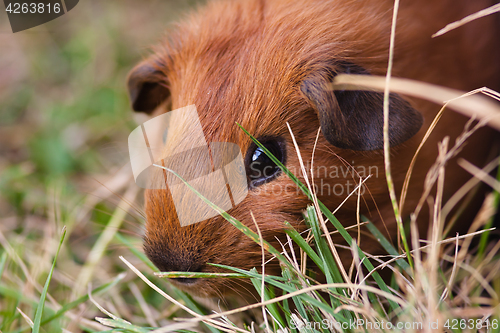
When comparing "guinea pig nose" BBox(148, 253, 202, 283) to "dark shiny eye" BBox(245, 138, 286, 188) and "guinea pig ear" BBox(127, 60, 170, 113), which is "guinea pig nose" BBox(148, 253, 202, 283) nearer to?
"dark shiny eye" BBox(245, 138, 286, 188)

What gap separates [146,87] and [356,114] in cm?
149

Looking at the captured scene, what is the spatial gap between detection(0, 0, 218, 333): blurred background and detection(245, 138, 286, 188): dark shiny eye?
749 millimetres

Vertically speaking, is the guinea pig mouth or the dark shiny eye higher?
the dark shiny eye

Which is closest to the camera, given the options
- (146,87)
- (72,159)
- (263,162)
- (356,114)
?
(356,114)

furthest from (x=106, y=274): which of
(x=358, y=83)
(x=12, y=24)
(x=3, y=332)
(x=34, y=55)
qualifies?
(x=12, y=24)

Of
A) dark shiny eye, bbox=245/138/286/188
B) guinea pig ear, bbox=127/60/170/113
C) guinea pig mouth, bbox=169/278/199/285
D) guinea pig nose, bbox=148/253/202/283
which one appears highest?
guinea pig ear, bbox=127/60/170/113

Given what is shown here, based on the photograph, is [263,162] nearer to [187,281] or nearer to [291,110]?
[291,110]

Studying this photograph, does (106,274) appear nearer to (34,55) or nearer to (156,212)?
(156,212)

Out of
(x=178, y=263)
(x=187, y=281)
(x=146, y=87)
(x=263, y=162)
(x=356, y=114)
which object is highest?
(x=146, y=87)

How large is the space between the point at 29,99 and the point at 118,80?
3.14 feet

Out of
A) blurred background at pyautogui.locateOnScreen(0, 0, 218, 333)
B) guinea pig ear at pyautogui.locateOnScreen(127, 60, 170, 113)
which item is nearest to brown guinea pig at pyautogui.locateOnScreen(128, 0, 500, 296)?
guinea pig ear at pyautogui.locateOnScreen(127, 60, 170, 113)

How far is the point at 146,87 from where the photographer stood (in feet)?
8.61

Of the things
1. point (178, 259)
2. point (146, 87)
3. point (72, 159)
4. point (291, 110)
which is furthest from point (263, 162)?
point (72, 159)

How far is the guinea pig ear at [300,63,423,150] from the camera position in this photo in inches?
67.9
